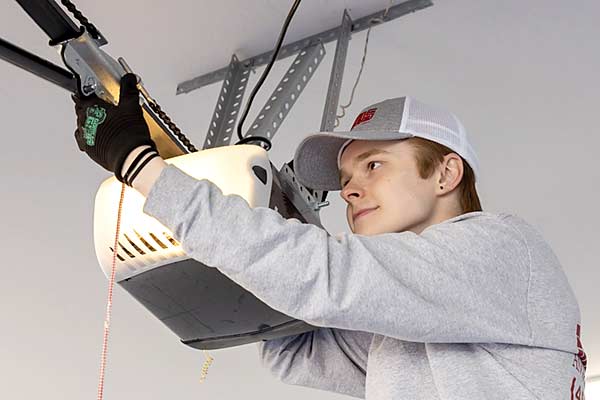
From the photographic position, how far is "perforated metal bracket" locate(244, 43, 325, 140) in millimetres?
1513

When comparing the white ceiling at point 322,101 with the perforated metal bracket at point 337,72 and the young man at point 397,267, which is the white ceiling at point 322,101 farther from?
the young man at point 397,267

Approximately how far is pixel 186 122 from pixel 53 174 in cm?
43

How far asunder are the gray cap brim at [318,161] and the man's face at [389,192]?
0.24 feet

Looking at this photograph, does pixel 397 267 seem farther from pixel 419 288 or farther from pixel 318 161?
pixel 318 161

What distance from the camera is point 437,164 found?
1.14 metres

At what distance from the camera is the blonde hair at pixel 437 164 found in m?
1.13

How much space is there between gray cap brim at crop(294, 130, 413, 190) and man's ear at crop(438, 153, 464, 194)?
0.14m

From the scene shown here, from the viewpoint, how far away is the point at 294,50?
1.67 meters

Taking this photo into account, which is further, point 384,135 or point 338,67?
point 338,67

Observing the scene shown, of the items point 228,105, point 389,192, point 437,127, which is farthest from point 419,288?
point 228,105

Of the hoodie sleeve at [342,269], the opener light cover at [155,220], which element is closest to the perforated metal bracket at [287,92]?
the opener light cover at [155,220]

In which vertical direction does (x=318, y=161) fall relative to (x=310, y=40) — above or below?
below

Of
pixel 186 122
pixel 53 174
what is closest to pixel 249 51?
pixel 186 122

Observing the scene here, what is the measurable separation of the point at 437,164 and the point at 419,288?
0.28 metres
